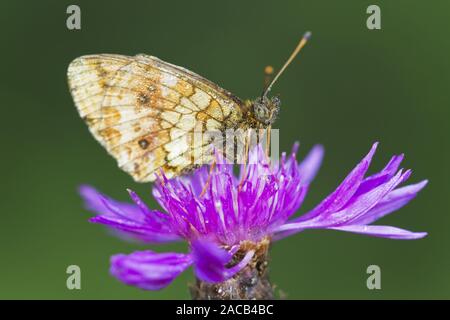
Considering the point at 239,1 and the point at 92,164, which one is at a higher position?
the point at 239,1

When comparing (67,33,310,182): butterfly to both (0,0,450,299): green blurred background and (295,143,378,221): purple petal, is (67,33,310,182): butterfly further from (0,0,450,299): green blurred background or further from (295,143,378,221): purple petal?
(0,0,450,299): green blurred background

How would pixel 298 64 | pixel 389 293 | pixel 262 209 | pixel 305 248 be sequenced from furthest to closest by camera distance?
pixel 298 64
pixel 305 248
pixel 389 293
pixel 262 209

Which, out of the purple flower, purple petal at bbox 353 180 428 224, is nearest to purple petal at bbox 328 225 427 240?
the purple flower

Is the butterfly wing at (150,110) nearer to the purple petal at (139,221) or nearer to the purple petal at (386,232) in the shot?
the purple petal at (139,221)

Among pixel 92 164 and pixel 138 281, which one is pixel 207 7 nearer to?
pixel 92 164

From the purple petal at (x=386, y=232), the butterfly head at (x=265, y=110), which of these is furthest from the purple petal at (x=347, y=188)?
the butterfly head at (x=265, y=110)

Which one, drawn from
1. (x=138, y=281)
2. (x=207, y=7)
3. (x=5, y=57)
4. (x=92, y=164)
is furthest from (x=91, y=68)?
(x=207, y=7)

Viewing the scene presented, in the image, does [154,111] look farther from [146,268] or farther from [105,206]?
[146,268]
